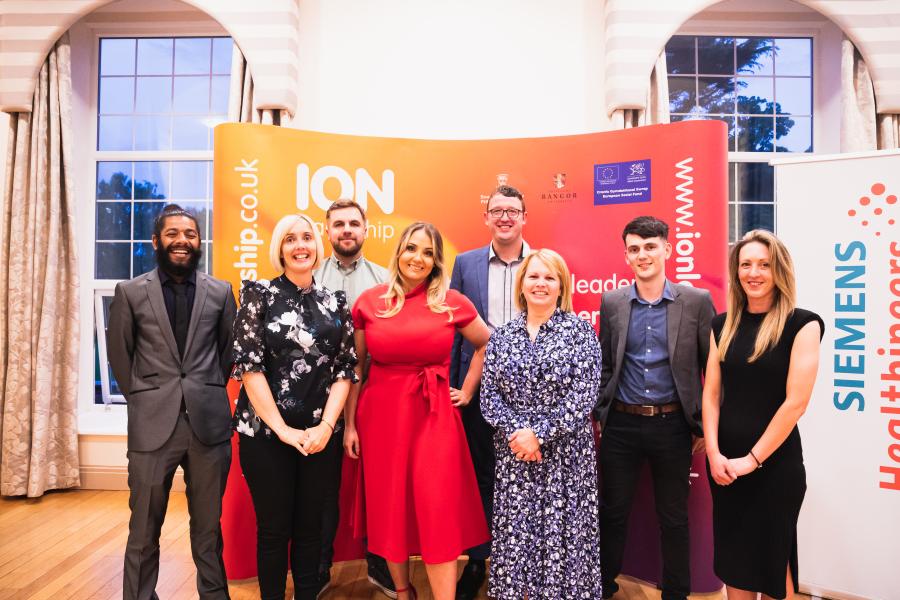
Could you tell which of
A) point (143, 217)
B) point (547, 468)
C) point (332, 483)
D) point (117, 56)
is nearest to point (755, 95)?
point (547, 468)

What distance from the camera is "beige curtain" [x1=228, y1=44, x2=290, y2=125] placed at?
12.7 ft

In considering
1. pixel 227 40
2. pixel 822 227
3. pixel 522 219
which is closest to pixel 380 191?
pixel 522 219

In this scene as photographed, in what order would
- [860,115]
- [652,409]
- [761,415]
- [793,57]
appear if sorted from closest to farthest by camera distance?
[761,415] < [652,409] < [860,115] < [793,57]

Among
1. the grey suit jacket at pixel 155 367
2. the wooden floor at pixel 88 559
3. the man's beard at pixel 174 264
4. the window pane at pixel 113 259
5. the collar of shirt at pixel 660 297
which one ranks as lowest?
the wooden floor at pixel 88 559

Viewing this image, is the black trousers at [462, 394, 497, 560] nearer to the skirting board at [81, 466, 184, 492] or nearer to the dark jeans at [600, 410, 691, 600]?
the dark jeans at [600, 410, 691, 600]

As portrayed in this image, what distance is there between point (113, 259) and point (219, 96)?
5.48ft

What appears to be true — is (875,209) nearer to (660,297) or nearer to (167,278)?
(660,297)

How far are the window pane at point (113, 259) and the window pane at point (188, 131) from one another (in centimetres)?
98

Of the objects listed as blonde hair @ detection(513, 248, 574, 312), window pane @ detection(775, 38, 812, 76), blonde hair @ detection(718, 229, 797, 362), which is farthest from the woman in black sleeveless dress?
window pane @ detection(775, 38, 812, 76)

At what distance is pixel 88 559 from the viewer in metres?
3.00

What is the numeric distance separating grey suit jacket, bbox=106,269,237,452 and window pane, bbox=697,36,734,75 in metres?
4.33

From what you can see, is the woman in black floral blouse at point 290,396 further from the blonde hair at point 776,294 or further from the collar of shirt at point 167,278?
the blonde hair at point 776,294

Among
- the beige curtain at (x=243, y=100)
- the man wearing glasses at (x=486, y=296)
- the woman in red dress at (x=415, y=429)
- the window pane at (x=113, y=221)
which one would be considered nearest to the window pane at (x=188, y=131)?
the window pane at (x=113, y=221)

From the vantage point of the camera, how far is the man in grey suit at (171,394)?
2.19m
